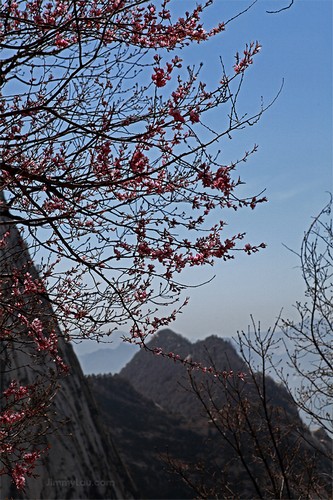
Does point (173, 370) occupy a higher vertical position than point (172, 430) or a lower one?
higher

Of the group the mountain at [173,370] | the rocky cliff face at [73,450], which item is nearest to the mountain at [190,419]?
the mountain at [173,370]

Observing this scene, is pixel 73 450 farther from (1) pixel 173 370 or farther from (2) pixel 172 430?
(1) pixel 173 370

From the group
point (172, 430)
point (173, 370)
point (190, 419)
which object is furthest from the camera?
point (173, 370)

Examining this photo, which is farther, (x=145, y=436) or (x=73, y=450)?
(x=145, y=436)

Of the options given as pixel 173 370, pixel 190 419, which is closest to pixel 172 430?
pixel 190 419

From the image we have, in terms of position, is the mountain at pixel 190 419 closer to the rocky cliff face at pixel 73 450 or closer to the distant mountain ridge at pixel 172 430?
the distant mountain ridge at pixel 172 430

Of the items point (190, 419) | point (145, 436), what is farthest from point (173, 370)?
point (145, 436)

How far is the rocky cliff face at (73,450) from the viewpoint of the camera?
1316 centimetres

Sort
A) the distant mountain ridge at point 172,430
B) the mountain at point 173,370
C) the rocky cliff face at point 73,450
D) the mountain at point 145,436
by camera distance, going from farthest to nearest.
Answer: the mountain at point 173,370 < the mountain at point 145,436 < the distant mountain ridge at point 172,430 < the rocky cliff face at point 73,450

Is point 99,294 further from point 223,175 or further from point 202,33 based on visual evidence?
point 202,33

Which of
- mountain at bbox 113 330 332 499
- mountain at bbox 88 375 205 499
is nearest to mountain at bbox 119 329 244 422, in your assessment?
mountain at bbox 113 330 332 499

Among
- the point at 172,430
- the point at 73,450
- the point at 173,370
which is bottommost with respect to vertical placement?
the point at 172,430

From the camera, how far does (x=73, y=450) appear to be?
1471 cm

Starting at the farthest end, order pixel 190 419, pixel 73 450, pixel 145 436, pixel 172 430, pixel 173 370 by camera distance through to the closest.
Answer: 1. pixel 173 370
2. pixel 190 419
3. pixel 172 430
4. pixel 145 436
5. pixel 73 450
